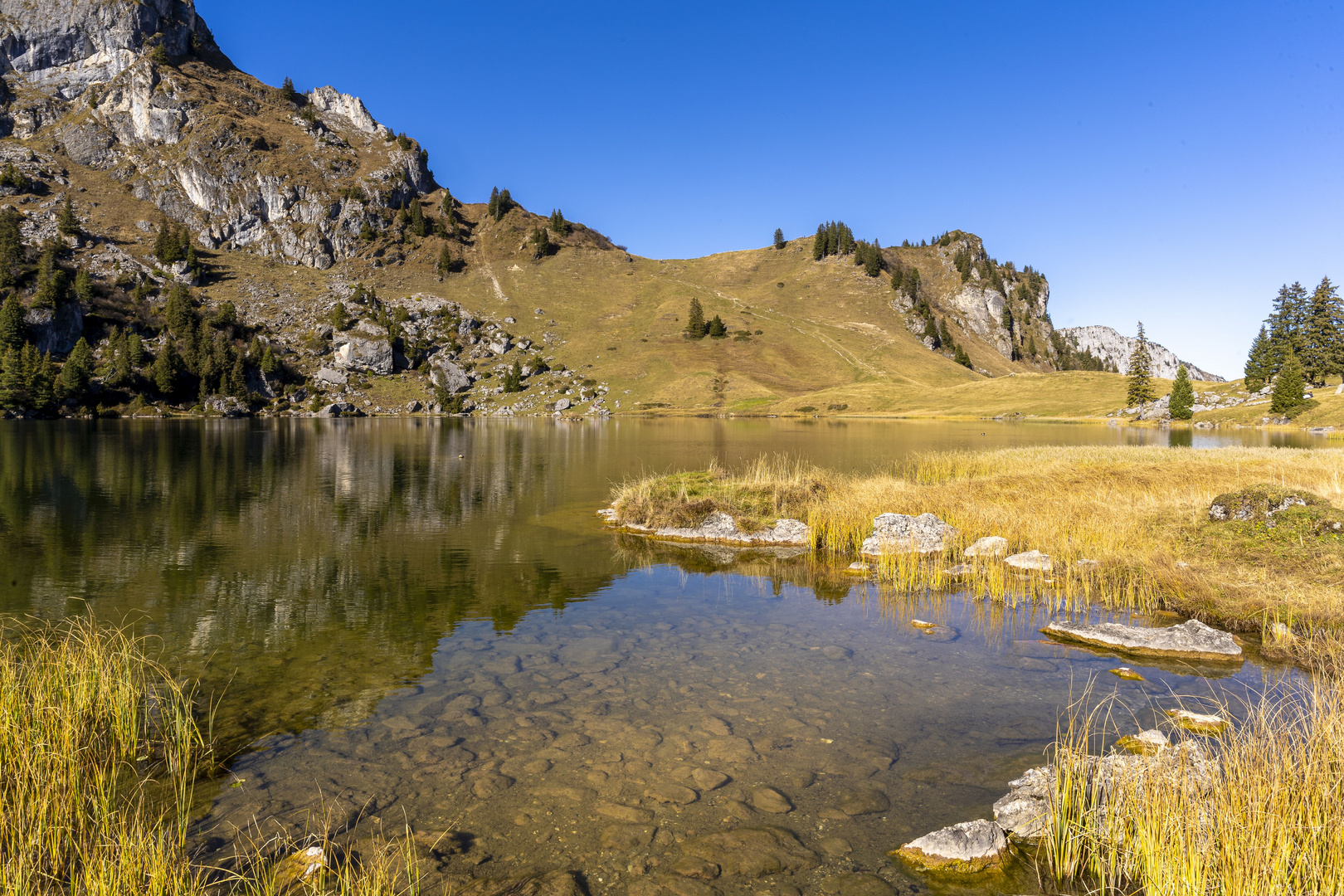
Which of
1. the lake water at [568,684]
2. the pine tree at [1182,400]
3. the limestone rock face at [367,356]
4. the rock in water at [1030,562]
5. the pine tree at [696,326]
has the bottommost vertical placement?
the lake water at [568,684]

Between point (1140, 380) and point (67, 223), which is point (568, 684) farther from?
point (67, 223)

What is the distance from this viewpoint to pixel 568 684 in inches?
480

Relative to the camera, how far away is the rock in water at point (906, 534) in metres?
22.6

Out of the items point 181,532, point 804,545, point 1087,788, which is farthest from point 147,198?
point 1087,788

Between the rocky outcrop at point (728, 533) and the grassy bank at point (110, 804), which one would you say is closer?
the grassy bank at point (110, 804)

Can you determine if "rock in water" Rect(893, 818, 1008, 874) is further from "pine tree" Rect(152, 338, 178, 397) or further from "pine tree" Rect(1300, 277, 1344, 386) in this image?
"pine tree" Rect(152, 338, 178, 397)

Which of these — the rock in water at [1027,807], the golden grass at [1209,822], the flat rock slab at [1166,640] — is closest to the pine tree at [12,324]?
the flat rock slab at [1166,640]

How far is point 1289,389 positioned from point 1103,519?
9319 cm

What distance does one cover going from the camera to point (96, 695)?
992 centimetres

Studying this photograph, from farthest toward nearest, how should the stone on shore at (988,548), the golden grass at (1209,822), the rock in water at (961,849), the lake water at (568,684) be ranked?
1. the stone on shore at (988,548)
2. the lake water at (568,684)
3. the rock in water at (961,849)
4. the golden grass at (1209,822)

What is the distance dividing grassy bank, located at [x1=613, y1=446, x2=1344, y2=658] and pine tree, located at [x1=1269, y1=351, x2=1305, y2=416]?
70.2 meters

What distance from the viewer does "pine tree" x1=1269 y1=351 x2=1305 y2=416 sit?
87.2 m

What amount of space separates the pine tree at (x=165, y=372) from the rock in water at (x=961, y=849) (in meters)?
165

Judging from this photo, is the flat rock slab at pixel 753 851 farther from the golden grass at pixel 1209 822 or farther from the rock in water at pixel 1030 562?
the rock in water at pixel 1030 562
